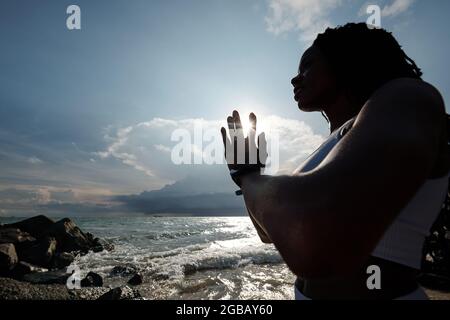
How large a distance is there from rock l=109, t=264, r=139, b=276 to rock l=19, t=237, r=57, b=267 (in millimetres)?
5576

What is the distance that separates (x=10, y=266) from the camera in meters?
12.9

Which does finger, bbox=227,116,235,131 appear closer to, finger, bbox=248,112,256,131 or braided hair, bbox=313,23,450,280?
finger, bbox=248,112,256,131

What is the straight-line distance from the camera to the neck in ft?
5.71

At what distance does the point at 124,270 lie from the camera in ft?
43.1

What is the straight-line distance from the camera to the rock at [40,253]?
15484 mm

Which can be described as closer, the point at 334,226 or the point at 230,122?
the point at 334,226

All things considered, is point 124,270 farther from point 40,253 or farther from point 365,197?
point 365,197

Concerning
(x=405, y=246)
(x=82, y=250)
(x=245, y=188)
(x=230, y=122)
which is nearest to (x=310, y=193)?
(x=245, y=188)

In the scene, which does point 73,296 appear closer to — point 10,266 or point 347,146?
point 10,266

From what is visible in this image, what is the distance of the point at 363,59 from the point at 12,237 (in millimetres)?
23284

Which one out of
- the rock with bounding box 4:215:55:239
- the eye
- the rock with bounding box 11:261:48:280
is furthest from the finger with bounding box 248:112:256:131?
the rock with bounding box 4:215:55:239

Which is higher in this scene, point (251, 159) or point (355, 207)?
point (251, 159)

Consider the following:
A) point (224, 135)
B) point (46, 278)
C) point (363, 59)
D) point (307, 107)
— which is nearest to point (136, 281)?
point (46, 278)

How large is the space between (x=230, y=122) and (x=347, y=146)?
2.37 feet
